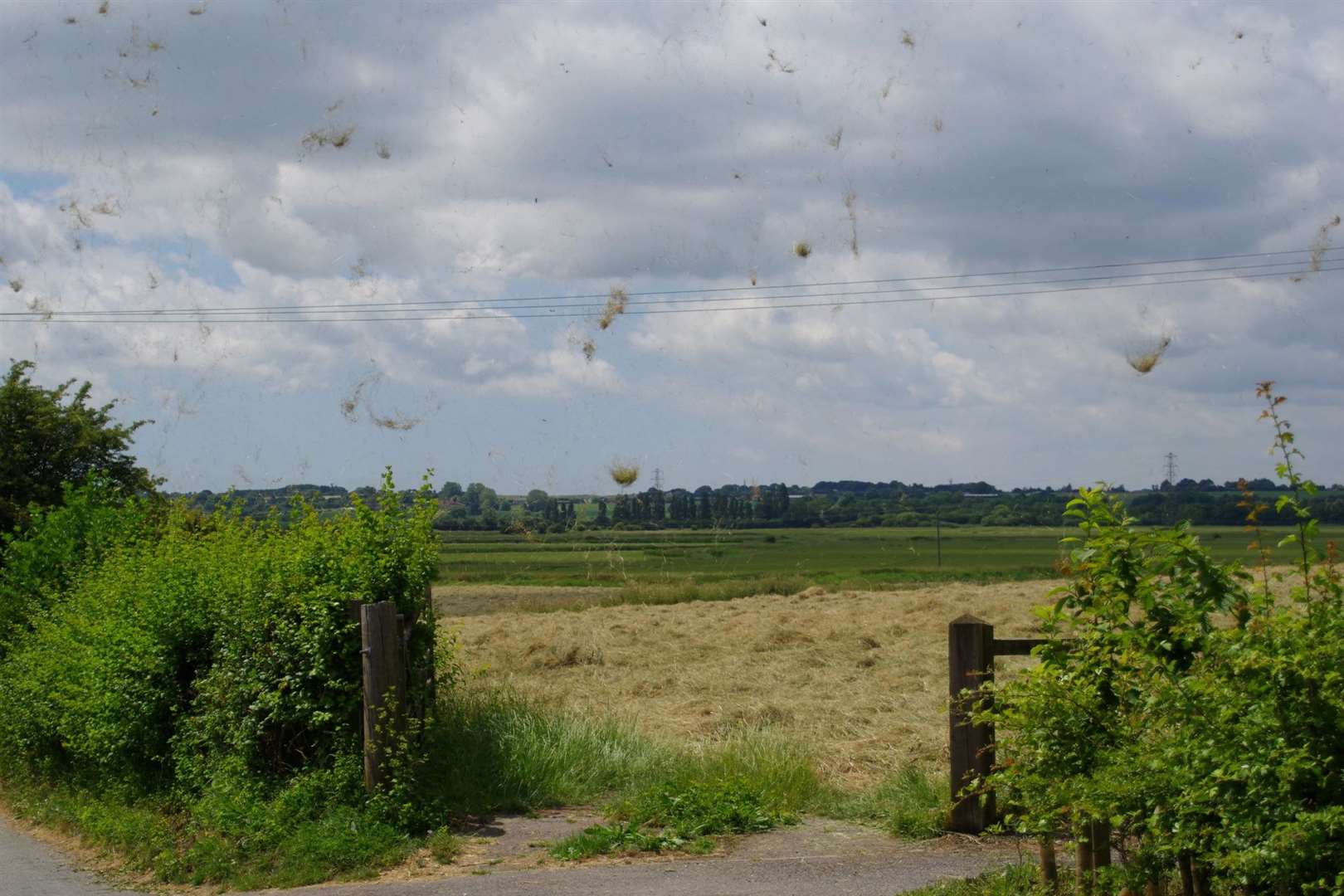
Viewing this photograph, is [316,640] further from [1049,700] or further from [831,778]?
[1049,700]

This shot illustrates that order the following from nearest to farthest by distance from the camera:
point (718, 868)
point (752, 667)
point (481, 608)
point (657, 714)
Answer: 1. point (718, 868)
2. point (657, 714)
3. point (752, 667)
4. point (481, 608)

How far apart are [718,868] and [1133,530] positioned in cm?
340

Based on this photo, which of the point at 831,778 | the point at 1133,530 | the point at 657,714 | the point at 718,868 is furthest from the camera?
the point at 657,714

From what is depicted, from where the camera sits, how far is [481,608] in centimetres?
3394

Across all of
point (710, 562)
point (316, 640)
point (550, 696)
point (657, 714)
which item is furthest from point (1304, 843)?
point (710, 562)

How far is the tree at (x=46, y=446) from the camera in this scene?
2525 cm

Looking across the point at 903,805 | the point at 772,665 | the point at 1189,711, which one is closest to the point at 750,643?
the point at 772,665

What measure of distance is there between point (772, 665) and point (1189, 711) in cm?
1356

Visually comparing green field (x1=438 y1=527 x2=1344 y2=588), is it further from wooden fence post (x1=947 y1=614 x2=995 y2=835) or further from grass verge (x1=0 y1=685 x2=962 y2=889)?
wooden fence post (x1=947 y1=614 x2=995 y2=835)

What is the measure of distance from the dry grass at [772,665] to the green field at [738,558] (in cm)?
924

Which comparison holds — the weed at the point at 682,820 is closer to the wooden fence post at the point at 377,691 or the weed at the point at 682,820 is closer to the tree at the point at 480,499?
the wooden fence post at the point at 377,691

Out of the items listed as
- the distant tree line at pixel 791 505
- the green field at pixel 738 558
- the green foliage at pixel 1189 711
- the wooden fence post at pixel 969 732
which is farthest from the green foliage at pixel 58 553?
the green field at pixel 738 558

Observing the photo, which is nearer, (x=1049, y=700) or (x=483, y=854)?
(x=1049, y=700)

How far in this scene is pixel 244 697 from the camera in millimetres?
9141
